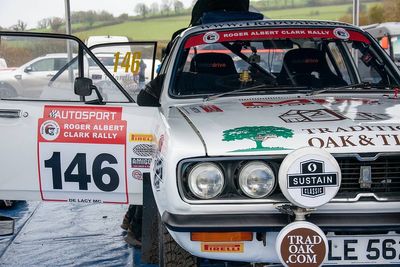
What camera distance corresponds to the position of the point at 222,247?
11.1ft

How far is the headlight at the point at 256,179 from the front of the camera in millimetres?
3367

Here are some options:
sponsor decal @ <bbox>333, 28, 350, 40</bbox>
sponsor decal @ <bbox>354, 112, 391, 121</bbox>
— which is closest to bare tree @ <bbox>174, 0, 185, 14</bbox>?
sponsor decal @ <bbox>333, 28, 350, 40</bbox>

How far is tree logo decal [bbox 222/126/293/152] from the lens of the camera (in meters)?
3.34

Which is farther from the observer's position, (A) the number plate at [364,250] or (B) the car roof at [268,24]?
(B) the car roof at [268,24]

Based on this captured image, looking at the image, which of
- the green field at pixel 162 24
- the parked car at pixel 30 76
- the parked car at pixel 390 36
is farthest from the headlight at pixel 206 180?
the green field at pixel 162 24

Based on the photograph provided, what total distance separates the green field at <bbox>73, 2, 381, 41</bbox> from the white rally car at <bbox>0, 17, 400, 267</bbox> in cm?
1718

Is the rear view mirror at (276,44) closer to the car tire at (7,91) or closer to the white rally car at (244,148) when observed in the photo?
the white rally car at (244,148)

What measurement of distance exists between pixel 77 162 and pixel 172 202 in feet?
5.10

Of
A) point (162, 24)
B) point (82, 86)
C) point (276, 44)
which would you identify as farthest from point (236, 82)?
point (162, 24)

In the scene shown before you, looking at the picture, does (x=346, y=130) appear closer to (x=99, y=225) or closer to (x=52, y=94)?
(x=52, y=94)

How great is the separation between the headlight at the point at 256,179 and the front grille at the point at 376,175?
35 centimetres

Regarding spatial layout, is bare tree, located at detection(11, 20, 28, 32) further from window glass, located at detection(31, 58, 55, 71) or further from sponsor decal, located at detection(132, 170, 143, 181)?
sponsor decal, located at detection(132, 170, 143, 181)

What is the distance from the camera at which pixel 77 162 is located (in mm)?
4777

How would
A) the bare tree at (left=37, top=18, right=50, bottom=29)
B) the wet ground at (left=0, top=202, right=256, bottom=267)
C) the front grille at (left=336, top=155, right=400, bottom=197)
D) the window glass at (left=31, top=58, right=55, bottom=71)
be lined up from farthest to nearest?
1. the bare tree at (left=37, top=18, right=50, bottom=29)
2. the wet ground at (left=0, top=202, right=256, bottom=267)
3. the window glass at (left=31, top=58, right=55, bottom=71)
4. the front grille at (left=336, top=155, right=400, bottom=197)
